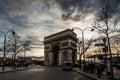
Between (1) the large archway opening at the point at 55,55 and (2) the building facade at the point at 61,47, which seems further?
(1) the large archway opening at the point at 55,55

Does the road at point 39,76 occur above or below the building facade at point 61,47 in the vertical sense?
below

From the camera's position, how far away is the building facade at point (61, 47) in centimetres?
9631

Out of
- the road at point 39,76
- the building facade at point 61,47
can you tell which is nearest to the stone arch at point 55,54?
the building facade at point 61,47

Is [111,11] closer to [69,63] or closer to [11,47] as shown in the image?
[69,63]

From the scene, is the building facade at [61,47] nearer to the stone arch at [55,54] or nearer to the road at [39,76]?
the stone arch at [55,54]

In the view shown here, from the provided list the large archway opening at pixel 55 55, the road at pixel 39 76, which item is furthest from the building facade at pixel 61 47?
the road at pixel 39 76

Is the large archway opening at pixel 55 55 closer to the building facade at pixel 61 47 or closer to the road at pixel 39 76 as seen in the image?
the building facade at pixel 61 47

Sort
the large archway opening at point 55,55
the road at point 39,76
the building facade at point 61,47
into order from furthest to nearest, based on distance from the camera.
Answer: the large archway opening at point 55,55 < the building facade at point 61,47 < the road at point 39,76

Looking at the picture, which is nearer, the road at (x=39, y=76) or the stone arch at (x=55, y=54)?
the road at (x=39, y=76)

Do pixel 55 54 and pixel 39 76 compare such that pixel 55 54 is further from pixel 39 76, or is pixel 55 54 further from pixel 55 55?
pixel 39 76

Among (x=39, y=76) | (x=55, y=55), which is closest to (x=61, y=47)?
(x=55, y=55)

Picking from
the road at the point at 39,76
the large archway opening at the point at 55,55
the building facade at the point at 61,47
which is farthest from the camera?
the large archway opening at the point at 55,55

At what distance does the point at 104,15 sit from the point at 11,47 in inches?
1912

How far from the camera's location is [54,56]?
365 feet
